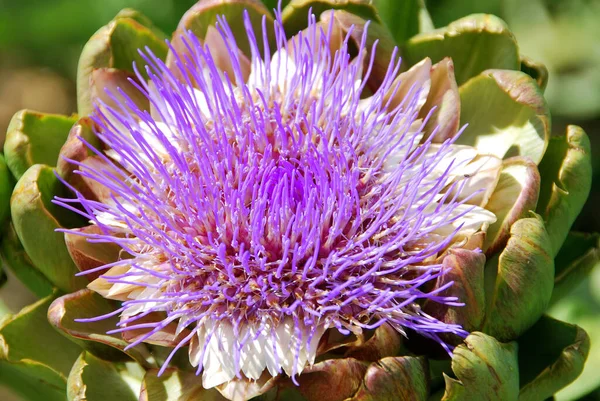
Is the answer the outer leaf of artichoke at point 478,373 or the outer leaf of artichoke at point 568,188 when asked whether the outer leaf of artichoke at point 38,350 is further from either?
the outer leaf of artichoke at point 568,188

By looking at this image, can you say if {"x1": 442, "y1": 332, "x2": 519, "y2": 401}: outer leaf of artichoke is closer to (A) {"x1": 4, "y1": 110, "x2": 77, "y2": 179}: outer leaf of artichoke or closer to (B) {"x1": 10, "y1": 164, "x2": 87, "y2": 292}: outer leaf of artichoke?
(B) {"x1": 10, "y1": 164, "x2": 87, "y2": 292}: outer leaf of artichoke

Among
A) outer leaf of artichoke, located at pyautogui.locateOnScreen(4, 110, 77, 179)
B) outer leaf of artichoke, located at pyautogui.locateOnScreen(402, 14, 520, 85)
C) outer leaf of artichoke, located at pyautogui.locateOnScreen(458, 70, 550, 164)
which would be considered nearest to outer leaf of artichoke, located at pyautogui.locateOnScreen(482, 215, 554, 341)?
outer leaf of artichoke, located at pyautogui.locateOnScreen(458, 70, 550, 164)

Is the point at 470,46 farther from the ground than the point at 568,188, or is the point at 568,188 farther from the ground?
the point at 470,46

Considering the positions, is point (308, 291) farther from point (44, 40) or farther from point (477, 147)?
point (44, 40)

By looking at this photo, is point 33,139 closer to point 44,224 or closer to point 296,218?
point 44,224

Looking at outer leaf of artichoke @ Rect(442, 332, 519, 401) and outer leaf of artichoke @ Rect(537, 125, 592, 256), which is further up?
outer leaf of artichoke @ Rect(537, 125, 592, 256)

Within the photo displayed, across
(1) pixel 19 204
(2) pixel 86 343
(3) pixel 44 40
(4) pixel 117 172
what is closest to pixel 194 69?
(4) pixel 117 172

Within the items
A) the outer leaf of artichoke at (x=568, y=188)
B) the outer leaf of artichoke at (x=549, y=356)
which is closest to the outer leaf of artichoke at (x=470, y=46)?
the outer leaf of artichoke at (x=568, y=188)

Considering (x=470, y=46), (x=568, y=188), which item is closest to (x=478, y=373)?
(x=568, y=188)
